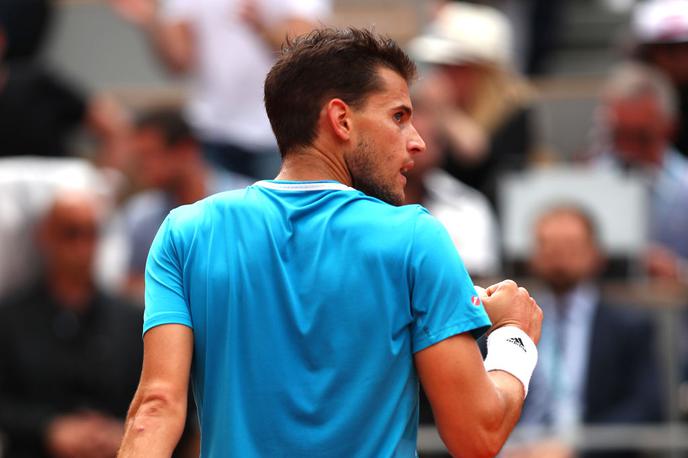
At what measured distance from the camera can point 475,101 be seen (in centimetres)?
898

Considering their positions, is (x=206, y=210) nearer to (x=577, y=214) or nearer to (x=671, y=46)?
(x=577, y=214)

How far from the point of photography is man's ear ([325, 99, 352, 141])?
3.02m

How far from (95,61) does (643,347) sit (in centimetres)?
479

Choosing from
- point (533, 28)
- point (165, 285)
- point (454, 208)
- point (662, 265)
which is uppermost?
point (165, 285)

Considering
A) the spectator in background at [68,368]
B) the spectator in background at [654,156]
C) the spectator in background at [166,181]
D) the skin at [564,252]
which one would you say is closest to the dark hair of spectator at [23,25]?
the spectator in background at [166,181]

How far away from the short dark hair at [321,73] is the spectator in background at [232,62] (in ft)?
15.9

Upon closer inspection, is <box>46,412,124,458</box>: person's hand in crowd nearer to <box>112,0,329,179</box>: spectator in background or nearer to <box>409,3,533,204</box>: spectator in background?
<box>112,0,329,179</box>: spectator in background

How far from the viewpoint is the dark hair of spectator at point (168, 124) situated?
7.59 metres

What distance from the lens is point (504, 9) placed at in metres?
11.6

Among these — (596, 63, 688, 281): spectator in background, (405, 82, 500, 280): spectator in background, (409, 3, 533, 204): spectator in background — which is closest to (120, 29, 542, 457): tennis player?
(405, 82, 500, 280): spectator in background

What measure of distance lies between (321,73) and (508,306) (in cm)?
65

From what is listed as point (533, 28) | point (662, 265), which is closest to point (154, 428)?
point (662, 265)

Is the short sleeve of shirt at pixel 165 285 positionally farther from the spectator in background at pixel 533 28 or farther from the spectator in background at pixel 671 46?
the spectator in background at pixel 533 28

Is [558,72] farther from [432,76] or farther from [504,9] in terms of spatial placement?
[432,76]
